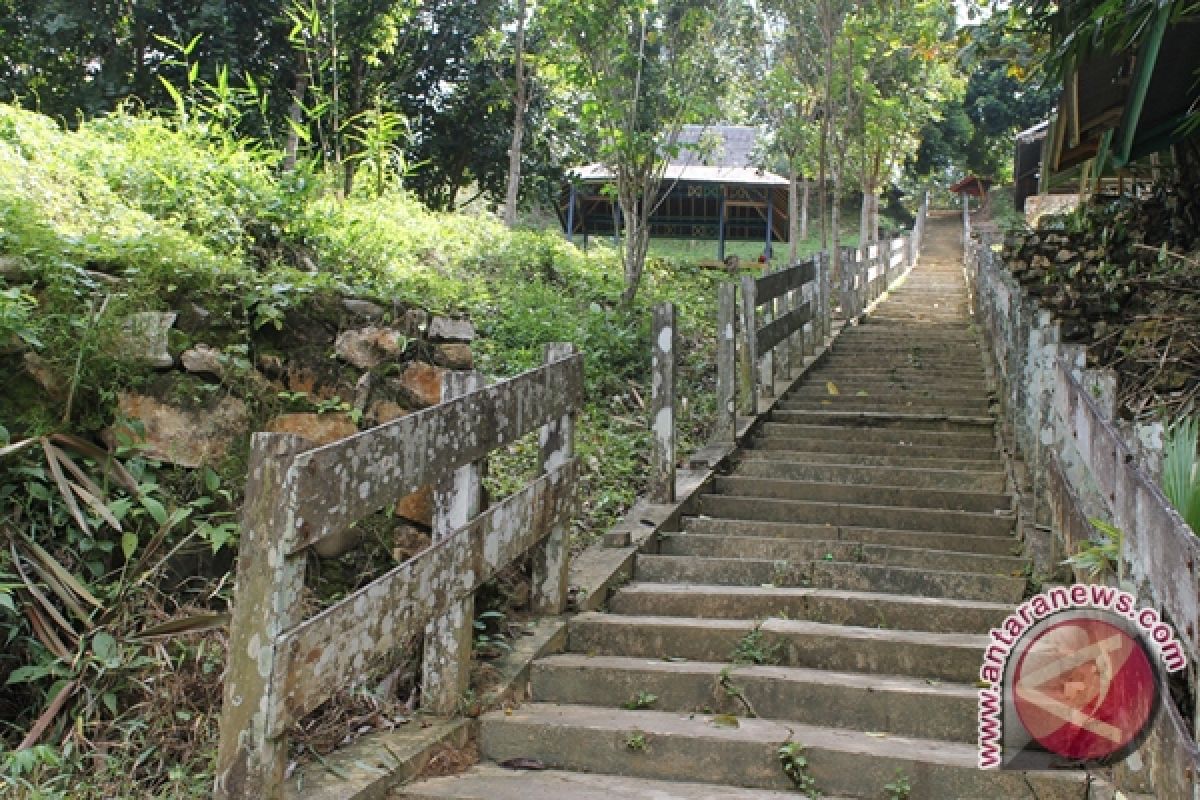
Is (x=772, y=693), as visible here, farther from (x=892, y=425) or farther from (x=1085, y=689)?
(x=892, y=425)

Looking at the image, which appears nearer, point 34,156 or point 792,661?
point 792,661

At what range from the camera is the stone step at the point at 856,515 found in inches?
226

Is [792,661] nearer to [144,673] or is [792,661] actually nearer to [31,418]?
[144,673]

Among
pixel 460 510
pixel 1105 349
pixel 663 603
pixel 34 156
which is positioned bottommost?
pixel 663 603

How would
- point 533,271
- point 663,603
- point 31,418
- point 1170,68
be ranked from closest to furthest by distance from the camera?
point 31,418
point 663,603
point 1170,68
point 533,271

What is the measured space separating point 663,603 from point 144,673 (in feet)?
7.20

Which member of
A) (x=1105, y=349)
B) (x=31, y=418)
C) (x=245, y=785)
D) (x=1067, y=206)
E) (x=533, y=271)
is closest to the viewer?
(x=245, y=785)

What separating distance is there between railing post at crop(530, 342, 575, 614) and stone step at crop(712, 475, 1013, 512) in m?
2.36

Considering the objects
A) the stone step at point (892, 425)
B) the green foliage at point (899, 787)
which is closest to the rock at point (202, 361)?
the green foliage at point (899, 787)

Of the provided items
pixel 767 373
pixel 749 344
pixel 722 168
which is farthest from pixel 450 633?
pixel 722 168

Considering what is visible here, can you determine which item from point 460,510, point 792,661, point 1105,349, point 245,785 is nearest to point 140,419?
point 460,510

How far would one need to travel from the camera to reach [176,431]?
418cm

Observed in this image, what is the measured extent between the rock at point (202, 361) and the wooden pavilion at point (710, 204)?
1826cm

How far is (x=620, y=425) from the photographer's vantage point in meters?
7.47
